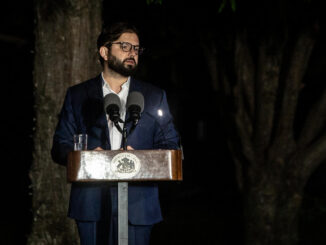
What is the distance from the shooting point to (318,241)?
28.9 ft

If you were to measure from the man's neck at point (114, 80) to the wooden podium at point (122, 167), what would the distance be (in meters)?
0.77

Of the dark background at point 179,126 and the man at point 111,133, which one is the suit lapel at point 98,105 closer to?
the man at point 111,133

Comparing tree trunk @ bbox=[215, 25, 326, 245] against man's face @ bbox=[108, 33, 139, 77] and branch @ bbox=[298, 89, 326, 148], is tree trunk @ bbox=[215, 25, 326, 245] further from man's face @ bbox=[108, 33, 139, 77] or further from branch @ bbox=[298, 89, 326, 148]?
man's face @ bbox=[108, 33, 139, 77]

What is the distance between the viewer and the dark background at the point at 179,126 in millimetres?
8359

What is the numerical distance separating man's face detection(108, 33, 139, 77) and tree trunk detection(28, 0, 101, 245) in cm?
130

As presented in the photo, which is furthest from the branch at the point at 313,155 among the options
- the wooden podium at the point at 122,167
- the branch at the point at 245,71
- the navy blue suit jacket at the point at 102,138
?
the wooden podium at the point at 122,167

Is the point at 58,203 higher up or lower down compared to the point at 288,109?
lower down

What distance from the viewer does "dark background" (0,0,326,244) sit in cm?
836

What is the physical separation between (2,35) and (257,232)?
675 cm

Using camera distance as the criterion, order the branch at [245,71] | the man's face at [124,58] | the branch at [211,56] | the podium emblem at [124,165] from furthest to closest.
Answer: the branch at [211,56], the branch at [245,71], the man's face at [124,58], the podium emblem at [124,165]

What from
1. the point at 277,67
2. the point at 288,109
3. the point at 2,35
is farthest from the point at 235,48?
the point at 2,35

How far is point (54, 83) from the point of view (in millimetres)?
4582

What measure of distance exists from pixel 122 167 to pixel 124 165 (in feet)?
0.05

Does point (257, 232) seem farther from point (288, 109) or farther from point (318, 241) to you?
point (318, 241)
